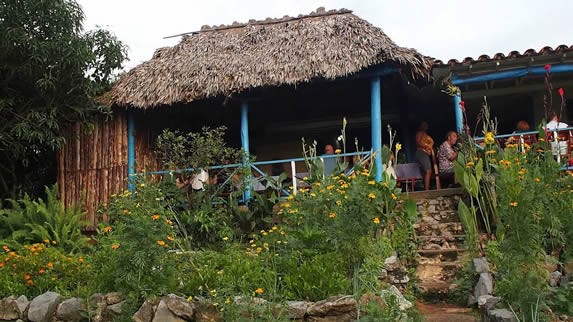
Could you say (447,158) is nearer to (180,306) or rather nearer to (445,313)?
(445,313)

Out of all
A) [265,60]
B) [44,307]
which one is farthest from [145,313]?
[265,60]

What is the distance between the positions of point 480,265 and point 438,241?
152cm

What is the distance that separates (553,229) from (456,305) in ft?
4.22

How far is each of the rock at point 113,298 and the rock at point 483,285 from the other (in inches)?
137

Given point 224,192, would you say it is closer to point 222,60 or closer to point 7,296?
point 222,60

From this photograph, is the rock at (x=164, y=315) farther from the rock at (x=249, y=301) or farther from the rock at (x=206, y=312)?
the rock at (x=249, y=301)

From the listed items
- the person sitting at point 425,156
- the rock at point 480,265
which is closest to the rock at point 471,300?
the rock at point 480,265

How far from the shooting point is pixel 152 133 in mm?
10609

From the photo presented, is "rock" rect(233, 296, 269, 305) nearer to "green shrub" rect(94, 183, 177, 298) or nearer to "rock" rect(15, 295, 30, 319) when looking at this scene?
"green shrub" rect(94, 183, 177, 298)

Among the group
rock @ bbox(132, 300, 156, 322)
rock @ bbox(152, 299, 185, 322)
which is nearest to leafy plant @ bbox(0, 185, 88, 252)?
rock @ bbox(132, 300, 156, 322)

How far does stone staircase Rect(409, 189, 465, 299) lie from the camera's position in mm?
6676

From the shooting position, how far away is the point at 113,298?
5270 millimetres

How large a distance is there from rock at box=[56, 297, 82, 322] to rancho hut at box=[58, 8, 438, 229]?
9.91 feet

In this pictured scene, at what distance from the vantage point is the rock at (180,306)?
4969 millimetres
